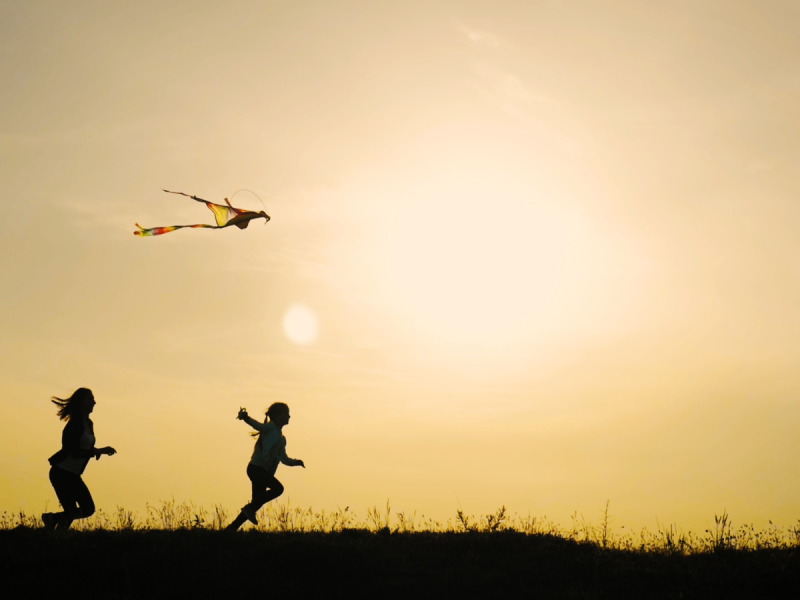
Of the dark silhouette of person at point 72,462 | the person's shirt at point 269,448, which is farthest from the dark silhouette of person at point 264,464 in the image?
the dark silhouette of person at point 72,462

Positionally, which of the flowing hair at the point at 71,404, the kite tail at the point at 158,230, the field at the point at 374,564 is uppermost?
the kite tail at the point at 158,230

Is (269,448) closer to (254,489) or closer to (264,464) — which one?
(264,464)

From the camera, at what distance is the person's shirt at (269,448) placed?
38.5ft

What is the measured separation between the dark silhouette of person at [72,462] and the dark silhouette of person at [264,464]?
2183 millimetres

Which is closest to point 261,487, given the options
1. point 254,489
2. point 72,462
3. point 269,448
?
point 254,489

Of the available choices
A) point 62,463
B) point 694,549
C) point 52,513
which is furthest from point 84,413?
point 694,549

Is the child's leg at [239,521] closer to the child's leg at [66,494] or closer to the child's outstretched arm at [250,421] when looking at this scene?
the child's outstretched arm at [250,421]

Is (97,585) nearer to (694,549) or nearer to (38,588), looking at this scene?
(38,588)

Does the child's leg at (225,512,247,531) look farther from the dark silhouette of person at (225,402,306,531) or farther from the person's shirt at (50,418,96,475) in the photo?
the person's shirt at (50,418,96,475)

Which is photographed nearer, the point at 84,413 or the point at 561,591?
the point at 561,591

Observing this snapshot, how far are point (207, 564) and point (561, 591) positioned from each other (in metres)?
4.66

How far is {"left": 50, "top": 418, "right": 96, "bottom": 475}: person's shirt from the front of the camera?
1118 cm

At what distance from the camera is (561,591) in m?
9.38

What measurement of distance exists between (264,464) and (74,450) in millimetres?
2907
